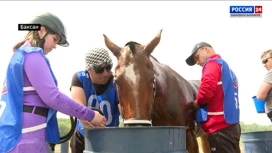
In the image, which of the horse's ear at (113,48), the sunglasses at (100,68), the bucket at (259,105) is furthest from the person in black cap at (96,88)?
the bucket at (259,105)

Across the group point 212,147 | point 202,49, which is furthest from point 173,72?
point 212,147

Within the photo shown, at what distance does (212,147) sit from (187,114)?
54cm

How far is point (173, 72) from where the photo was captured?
5012 millimetres

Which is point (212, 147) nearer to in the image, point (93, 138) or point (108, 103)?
point (108, 103)

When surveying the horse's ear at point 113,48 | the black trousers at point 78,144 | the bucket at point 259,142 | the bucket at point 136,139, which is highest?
the horse's ear at point 113,48

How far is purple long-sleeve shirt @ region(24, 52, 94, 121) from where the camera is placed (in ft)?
9.12

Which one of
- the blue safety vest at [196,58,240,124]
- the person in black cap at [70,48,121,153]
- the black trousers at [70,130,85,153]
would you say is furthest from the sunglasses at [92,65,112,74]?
the blue safety vest at [196,58,240,124]

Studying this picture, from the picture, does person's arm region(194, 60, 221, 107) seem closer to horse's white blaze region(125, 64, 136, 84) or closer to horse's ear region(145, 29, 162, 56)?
horse's ear region(145, 29, 162, 56)

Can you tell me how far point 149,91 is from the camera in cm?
377

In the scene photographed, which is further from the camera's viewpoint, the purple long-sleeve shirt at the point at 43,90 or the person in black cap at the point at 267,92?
the person in black cap at the point at 267,92

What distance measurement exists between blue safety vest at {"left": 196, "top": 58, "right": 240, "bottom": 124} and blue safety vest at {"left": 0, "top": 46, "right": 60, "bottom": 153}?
2.30 metres

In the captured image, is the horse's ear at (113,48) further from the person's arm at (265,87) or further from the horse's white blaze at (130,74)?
the person's arm at (265,87)

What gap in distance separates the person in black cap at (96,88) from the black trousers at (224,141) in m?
1.20

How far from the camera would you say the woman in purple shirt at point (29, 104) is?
276cm
